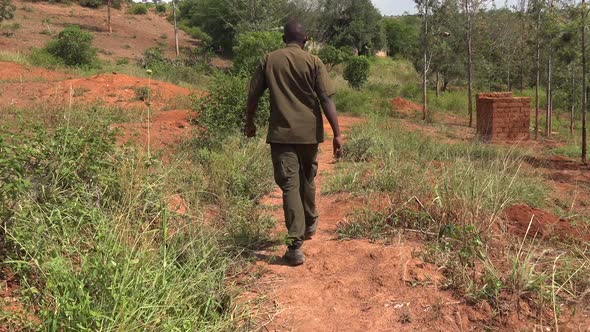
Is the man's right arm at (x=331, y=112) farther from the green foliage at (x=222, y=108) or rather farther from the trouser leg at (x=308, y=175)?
the green foliage at (x=222, y=108)

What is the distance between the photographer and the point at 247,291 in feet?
9.37

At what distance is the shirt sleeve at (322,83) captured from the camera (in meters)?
3.31

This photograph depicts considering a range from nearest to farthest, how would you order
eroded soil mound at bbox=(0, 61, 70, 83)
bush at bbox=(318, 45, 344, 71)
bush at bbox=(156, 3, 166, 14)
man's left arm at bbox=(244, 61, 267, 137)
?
man's left arm at bbox=(244, 61, 267, 137) → eroded soil mound at bbox=(0, 61, 70, 83) → bush at bbox=(318, 45, 344, 71) → bush at bbox=(156, 3, 166, 14)

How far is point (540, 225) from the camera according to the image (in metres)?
3.79

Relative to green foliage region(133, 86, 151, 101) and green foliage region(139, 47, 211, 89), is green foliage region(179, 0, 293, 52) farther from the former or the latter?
green foliage region(133, 86, 151, 101)

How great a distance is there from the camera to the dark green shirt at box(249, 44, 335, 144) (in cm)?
329

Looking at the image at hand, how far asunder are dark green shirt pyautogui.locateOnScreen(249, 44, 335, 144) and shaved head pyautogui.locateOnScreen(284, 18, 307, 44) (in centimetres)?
8

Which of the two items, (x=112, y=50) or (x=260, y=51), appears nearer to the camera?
(x=260, y=51)

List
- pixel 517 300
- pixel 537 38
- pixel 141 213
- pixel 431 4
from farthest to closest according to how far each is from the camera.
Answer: pixel 431 4 → pixel 537 38 → pixel 141 213 → pixel 517 300

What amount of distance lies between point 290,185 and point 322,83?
71cm

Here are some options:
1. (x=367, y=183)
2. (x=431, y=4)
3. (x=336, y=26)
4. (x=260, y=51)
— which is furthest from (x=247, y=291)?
(x=336, y=26)

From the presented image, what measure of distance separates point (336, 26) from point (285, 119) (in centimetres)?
3276

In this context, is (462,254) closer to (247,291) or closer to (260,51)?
(247,291)

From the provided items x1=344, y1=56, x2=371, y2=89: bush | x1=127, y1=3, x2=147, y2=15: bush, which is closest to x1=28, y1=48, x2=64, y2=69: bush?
x1=344, y1=56, x2=371, y2=89: bush
